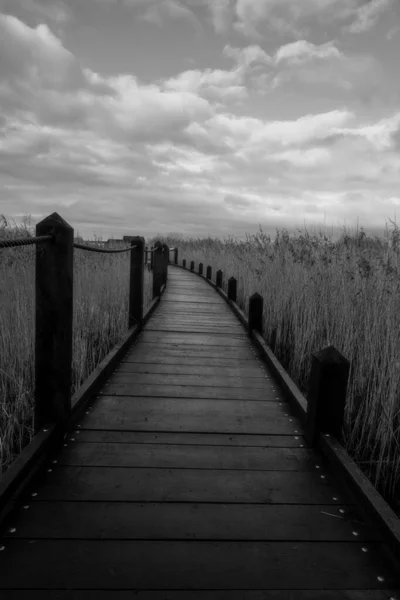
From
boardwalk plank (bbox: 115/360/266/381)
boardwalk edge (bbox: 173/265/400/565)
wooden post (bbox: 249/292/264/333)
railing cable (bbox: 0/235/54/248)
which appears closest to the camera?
boardwalk edge (bbox: 173/265/400/565)

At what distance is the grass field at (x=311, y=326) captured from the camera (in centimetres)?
222

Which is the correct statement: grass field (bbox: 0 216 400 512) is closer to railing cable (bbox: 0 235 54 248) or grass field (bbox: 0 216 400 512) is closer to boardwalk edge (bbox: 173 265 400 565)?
boardwalk edge (bbox: 173 265 400 565)

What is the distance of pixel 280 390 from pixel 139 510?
5.62 ft

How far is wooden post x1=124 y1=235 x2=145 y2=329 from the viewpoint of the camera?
460 cm

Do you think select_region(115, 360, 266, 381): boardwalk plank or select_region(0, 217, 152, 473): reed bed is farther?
select_region(115, 360, 266, 381): boardwalk plank

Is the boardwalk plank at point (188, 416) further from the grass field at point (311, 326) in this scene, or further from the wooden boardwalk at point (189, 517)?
the grass field at point (311, 326)

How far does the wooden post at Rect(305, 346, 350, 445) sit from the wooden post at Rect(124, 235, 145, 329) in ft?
9.39

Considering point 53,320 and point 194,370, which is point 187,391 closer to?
point 194,370

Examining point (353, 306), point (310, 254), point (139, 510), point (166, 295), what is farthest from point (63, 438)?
point (166, 295)

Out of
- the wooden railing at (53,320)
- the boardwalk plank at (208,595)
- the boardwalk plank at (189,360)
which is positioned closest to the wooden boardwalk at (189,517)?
the boardwalk plank at (208,595)

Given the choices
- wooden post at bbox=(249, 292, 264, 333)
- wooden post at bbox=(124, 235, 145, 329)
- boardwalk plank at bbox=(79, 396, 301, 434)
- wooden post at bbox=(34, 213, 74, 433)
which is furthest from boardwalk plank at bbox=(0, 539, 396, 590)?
wooden post at bbox=(124, 235, 145, 329)

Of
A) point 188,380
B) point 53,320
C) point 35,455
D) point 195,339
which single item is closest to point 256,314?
point 195,339

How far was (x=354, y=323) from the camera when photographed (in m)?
3.30

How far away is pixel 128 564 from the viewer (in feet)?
4.37
